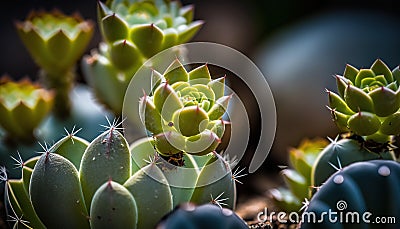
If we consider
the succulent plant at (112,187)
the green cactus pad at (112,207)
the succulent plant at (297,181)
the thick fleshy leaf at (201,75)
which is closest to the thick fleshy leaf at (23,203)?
the succulent plant at (112,187)

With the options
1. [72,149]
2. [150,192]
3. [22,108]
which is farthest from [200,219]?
[22,108]

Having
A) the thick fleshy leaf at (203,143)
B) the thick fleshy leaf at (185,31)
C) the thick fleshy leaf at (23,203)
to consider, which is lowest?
the thick fleshy leaf at (23,203)

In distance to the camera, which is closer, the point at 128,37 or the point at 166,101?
the point at 166,101

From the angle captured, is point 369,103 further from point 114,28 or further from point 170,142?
point 114,28

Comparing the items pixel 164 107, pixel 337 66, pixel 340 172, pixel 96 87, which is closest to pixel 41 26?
pixel 96 87

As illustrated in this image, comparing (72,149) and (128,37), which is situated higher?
(128,37)

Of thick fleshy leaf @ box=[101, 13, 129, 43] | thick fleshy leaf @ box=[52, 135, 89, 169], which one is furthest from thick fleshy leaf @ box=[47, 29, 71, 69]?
thick fleshy leaf @ box=[52, 135, 89, 169]

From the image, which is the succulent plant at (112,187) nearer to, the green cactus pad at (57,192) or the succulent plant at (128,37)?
the green cactus pad at (57,192)
